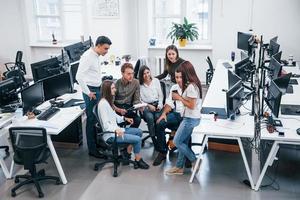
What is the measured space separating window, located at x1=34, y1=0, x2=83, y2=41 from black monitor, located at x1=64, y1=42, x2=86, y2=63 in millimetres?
2353

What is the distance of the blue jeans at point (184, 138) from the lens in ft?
14.2

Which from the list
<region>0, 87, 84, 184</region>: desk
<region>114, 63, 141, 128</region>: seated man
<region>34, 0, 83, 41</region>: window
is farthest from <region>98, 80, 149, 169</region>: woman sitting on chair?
<region>34, 0, 83, 41</region>: window

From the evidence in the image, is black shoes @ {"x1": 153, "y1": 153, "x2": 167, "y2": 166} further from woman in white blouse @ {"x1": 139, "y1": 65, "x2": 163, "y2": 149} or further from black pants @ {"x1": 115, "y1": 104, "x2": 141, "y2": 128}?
black pants @ {"x1": 115, "y1": 104, "x2": 141, "y2": 128}

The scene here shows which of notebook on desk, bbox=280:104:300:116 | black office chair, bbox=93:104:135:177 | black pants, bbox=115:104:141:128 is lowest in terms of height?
black office chair, bbox=93:104:135:177

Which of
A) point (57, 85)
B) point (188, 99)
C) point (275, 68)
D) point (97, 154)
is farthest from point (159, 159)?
point (275, 68)

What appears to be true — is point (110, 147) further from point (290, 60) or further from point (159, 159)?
point (290, 60)

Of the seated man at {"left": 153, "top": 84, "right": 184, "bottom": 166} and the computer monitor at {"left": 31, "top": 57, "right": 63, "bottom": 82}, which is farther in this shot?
the computer monitor at {"left": 31, "top": 57, "right": 63, "bottom": 82}

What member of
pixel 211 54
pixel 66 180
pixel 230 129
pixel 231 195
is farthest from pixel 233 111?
pixel 211 54

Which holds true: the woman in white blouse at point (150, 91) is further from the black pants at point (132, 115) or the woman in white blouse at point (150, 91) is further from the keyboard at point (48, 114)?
the keyboard at point (48, 114)

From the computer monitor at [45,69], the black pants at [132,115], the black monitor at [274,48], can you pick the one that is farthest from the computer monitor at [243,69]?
the computer monitor at [45,69]

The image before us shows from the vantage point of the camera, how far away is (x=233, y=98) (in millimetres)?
4172

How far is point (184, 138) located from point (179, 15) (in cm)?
497

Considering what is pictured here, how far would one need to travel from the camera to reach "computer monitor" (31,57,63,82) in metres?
5.41

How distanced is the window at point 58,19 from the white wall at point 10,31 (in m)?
0.47
